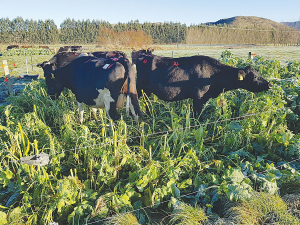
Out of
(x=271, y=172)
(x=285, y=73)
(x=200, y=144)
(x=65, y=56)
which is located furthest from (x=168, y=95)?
(x=65, y=56)

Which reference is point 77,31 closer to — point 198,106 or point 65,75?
point 65,75

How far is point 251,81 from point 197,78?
1.36 metres

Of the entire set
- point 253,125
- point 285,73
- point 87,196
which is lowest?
point 87,196

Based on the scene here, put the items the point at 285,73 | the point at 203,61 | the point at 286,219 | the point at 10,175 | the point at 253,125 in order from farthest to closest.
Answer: the point at 285,73
the point at 203,61
the point at 253,125
the point at 10,175
the point at 286,219

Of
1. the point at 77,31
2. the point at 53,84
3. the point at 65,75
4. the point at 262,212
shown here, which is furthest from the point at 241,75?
the point at 77,31

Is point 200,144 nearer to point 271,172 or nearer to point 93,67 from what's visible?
point 271,172

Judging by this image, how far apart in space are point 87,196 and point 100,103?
2.77 meters

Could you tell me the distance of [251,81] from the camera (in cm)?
568

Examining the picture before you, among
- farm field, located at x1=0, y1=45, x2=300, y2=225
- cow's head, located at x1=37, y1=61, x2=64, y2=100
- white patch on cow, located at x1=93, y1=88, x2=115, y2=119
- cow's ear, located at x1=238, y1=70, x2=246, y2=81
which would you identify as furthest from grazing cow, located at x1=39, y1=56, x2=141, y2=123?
cow's ear, located at x1=238, y1=70, x2=246, y2=81

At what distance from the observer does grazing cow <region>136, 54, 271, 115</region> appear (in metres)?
5.72

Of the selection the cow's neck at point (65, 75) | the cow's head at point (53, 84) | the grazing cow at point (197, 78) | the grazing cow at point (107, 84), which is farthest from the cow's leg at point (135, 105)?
the cow's head at point (53, 84)

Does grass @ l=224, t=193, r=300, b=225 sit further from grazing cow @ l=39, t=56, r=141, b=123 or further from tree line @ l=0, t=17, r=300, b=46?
tree line @ l=0, t=17, r=300, b=46

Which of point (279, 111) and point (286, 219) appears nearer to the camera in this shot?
point (286, 219)

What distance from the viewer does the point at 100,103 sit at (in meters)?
5.31
